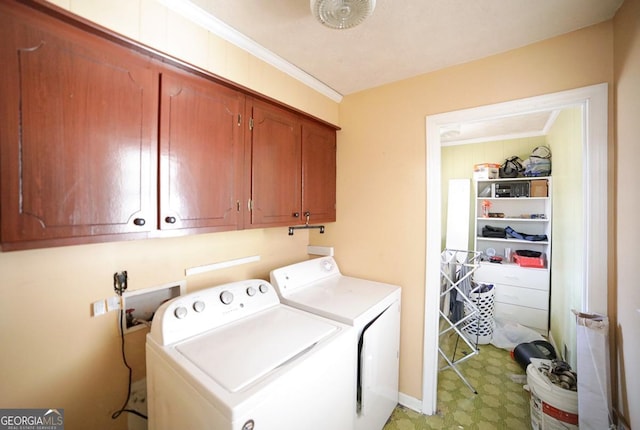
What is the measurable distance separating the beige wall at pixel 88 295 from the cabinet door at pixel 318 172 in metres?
0.63

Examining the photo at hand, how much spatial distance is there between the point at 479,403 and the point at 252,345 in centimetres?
195

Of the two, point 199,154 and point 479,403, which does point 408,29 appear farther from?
point 479,403

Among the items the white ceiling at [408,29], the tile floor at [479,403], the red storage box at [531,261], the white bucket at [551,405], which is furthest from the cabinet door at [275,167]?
the red storage box at [531,261]

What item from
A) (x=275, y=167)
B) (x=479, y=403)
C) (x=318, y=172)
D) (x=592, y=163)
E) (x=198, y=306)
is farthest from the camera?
(x=318, y=172)

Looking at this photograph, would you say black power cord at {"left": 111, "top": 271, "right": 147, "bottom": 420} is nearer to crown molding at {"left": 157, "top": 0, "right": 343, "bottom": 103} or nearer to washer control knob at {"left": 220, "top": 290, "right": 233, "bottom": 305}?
washer control knob at {"left": 220, "top": 290, "right": 233, "bottom": 305}

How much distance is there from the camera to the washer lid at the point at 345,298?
1548 millimetres

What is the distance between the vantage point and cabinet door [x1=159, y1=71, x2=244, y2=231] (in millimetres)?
1192

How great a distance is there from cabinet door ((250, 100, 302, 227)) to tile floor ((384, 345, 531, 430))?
67.2 inches

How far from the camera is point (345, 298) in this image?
1780 mm

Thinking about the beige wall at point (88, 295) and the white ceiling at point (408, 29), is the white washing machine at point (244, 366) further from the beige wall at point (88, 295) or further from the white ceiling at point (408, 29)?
the white ceiling at point (408, 29)

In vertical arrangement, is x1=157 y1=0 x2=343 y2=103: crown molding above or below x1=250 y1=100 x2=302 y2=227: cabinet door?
above

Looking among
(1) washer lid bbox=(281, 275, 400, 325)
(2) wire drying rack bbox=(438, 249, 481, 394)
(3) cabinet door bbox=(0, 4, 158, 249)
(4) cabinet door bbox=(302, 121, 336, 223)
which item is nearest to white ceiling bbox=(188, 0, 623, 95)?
(4) cabinet door bbox=(302, 121, 336, 223)

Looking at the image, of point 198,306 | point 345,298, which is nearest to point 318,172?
point 345,298

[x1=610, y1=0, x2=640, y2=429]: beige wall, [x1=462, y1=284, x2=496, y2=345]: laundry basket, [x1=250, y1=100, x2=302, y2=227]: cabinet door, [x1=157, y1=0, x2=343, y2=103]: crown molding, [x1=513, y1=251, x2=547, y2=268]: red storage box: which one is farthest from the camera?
[x1=513, y1=251, x2=547, y2=268]: red storage box
